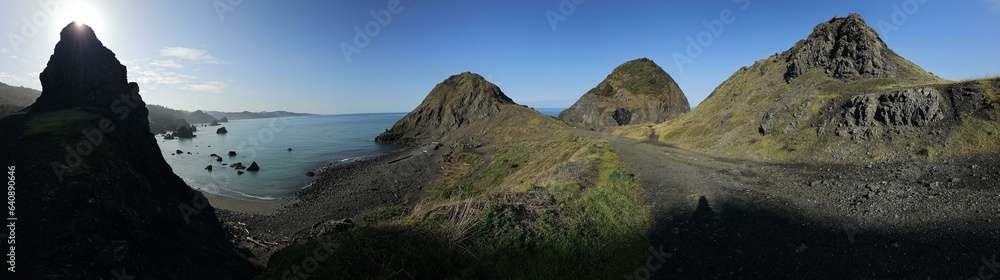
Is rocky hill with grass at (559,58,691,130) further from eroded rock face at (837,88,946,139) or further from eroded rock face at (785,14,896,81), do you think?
eroded rock face at (837,88,946,139)

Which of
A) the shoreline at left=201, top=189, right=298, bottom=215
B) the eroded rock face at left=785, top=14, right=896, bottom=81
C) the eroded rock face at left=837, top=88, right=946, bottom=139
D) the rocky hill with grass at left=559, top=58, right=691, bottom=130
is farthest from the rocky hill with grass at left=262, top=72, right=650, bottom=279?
the rocky hill with grass at left=559, top=58, right=691, bottom=130

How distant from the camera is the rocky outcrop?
11700 centimetres

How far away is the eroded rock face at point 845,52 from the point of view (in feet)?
121

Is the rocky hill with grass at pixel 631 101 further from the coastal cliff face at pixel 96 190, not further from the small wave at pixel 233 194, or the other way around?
the coastal cliff face at pixel 96 190

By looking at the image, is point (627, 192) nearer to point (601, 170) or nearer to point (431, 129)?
point (601, 170)

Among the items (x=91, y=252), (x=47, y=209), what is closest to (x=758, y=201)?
(x=91, y=252)

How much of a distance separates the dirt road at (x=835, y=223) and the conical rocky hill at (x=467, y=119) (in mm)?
68982

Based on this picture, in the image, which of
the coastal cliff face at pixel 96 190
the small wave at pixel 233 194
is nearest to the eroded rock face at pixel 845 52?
the coastal cliff face at pixel 96 190

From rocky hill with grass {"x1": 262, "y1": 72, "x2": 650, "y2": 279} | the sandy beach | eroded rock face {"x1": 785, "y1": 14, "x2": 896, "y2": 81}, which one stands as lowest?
the sandy beach

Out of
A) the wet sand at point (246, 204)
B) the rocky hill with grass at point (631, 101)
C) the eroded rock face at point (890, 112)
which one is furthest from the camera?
the rocky hill with grass at point (631, 101)

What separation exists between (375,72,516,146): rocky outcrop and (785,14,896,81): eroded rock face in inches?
3131

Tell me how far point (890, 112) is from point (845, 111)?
3.62 metres

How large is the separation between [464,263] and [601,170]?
1912cm

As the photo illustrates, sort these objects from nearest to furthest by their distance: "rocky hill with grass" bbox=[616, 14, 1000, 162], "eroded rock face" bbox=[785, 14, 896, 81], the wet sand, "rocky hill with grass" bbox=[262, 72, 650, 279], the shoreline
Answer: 1. "rocky hill with grass" bbox=[262, 72, 650, 279]
2. "rocky hill with grass" bbox=[616, 14, 1000, 162]
3. "eroded rock face" bbox=[785, 14, 896, 81]
4. the shoreline
5. the wet sand
